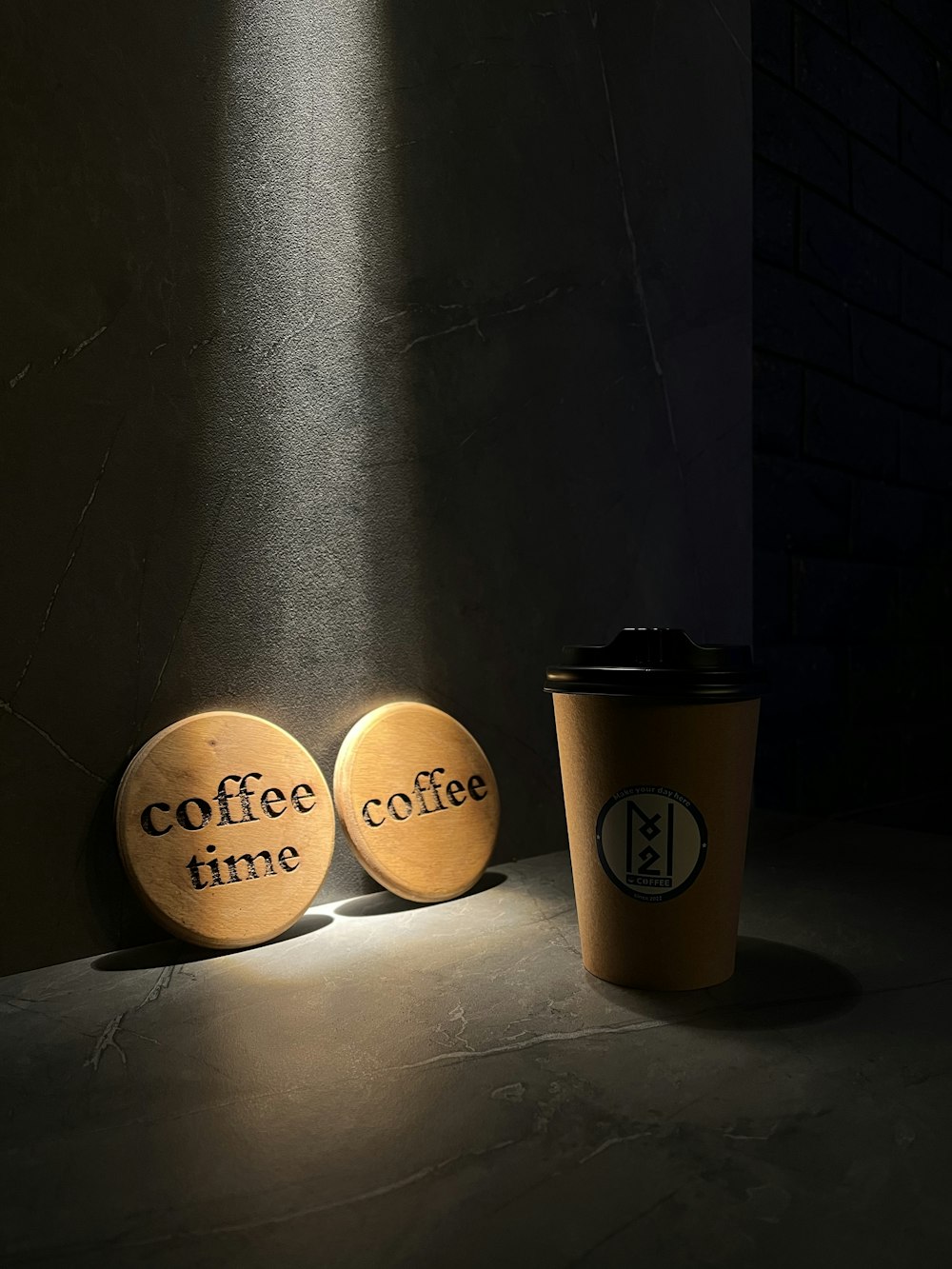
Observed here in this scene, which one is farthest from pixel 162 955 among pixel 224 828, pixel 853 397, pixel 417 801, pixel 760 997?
pixel 853 397

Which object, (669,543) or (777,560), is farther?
(777,560)

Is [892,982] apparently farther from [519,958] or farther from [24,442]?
[24,442]

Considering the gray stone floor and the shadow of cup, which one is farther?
the shadow of cup

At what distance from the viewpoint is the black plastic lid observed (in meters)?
0.62

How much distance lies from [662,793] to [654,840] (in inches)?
1.3

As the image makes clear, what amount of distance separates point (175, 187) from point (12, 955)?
0.64 metres

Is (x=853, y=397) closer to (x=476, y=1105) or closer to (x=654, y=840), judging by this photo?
(x=654, y=840)

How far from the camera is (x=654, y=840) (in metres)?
0.64

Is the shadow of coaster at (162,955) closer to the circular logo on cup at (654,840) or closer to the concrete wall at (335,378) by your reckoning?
the concrete wall at (335,378)

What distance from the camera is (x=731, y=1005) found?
64cm

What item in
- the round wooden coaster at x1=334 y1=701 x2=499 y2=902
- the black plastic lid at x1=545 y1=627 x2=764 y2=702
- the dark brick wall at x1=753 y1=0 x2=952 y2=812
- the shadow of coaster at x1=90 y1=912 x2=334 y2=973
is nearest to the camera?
the black plastic lid at x1=545 y1=627 x2=764 y2=702

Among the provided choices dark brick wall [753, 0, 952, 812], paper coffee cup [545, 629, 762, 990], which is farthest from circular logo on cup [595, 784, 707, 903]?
dark brick wall [753, 0, 952, 812]

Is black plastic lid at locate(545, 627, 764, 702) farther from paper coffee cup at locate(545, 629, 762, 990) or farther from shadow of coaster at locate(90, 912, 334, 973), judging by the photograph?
shadow of coaster at locate(90, 912, 334, 973)

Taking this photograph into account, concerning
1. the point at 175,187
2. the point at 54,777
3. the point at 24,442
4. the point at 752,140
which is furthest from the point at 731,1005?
the point at 752,140
